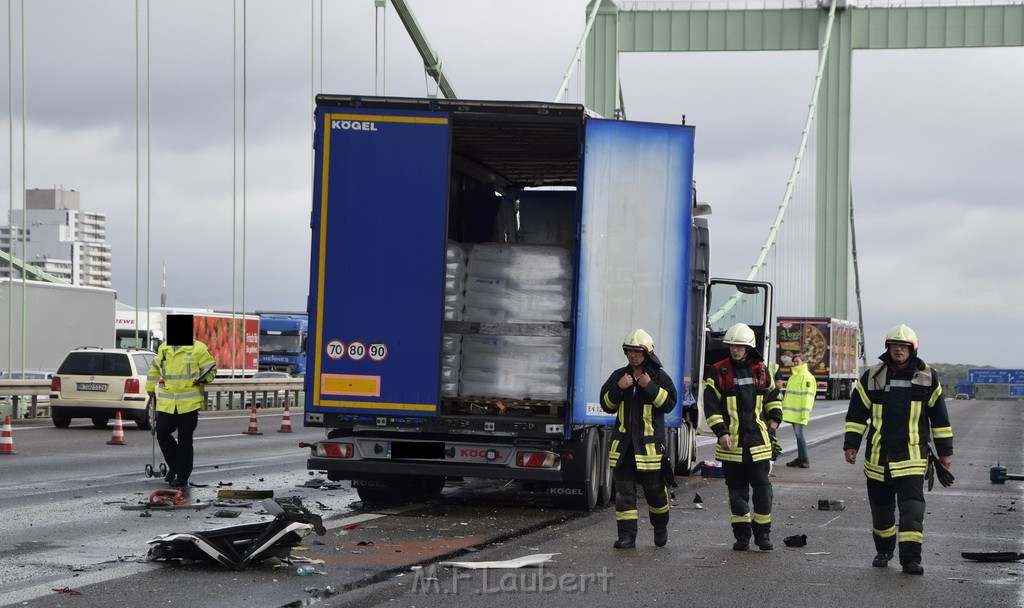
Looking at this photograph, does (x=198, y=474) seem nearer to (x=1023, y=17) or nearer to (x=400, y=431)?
(x=400, y=431)

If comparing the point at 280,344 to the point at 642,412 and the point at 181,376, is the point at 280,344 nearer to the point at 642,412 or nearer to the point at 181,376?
the point at 181,376

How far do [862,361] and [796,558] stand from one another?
74812mm

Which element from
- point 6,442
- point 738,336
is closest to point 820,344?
point 6,442

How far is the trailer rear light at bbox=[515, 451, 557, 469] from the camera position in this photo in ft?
42.9

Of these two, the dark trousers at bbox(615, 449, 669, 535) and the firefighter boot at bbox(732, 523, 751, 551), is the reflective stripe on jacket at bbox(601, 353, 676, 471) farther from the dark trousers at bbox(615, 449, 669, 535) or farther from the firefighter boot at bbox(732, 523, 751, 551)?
the firefighter boot at bbox(732, 523, 751, 551)

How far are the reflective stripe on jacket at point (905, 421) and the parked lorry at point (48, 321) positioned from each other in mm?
26427

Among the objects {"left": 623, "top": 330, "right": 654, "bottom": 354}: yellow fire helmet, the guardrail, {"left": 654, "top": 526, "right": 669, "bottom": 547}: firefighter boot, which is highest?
{"left": 623, "top": 330, "right": 654, "bottom": 354}: yellow fire helmet

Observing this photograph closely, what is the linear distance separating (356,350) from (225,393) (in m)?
30.8

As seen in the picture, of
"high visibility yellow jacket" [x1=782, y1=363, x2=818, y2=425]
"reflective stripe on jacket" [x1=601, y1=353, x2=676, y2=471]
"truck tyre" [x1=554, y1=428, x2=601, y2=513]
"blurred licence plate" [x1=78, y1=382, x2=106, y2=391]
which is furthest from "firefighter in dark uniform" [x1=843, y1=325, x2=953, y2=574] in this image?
"blurred licence plate" [x1=78, y1=382, x2=106, y2=391]

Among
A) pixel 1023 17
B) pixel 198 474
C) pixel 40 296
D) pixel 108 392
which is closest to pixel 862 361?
pixel 1023 17

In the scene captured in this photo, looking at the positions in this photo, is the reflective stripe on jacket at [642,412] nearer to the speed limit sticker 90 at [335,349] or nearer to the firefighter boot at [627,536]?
the firefighter boot at [627,536]

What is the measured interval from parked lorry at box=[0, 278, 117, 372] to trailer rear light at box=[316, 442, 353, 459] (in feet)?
71.4

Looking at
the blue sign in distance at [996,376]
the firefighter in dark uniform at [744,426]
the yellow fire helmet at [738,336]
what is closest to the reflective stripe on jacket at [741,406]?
the firefighter in dark uniform at [744,426]

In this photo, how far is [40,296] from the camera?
35375mm
